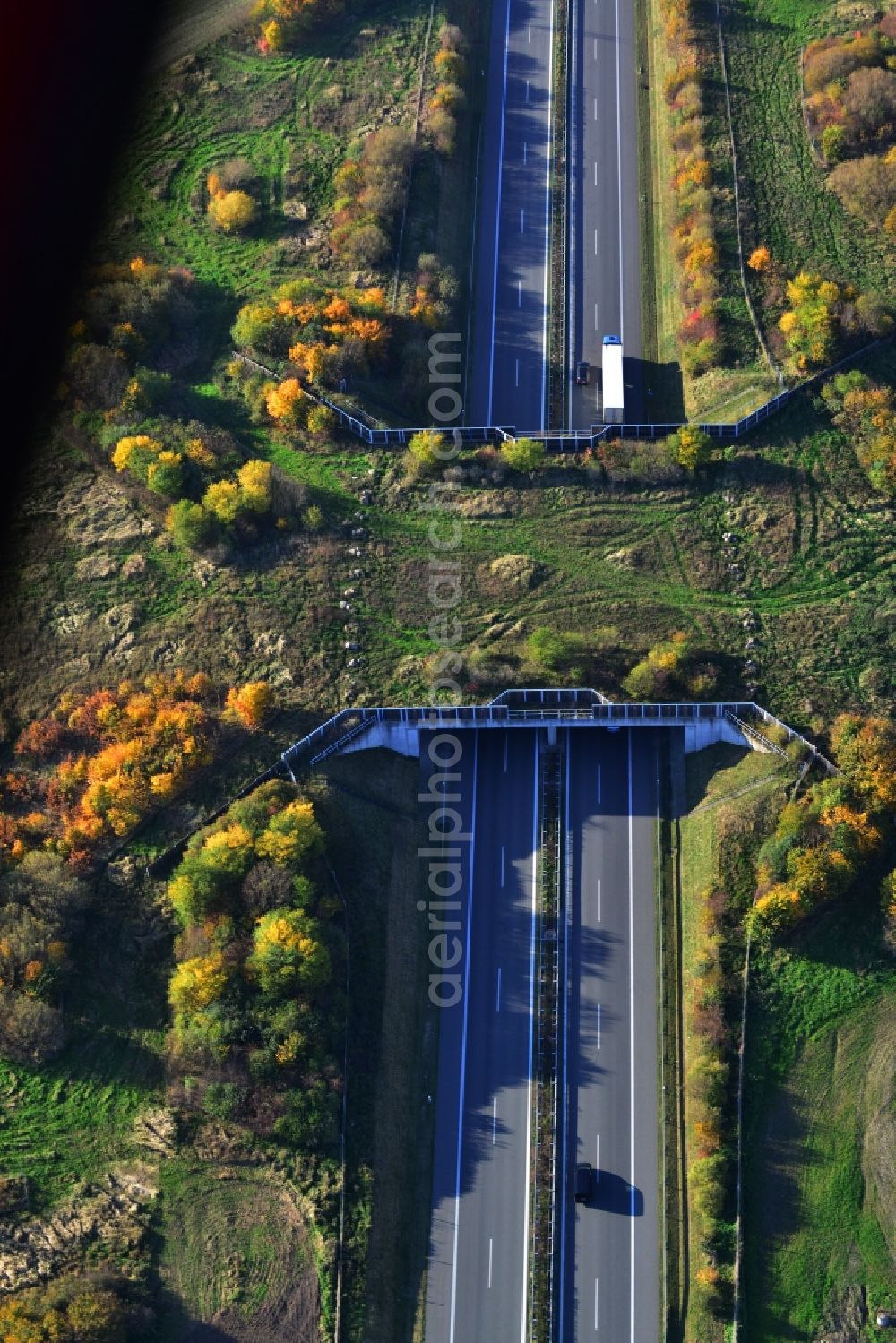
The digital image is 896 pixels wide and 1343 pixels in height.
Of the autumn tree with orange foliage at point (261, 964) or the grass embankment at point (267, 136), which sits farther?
the grass embankment at point (267, 136)

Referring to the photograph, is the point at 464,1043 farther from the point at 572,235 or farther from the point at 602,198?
the point at 602,198

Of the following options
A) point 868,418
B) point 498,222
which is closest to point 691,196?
point 498,222

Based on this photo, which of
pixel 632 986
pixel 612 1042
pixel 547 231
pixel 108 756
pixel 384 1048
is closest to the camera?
pixel 384 1048

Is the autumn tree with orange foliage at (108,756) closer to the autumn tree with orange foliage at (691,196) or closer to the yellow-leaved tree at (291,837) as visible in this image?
the yellow-leaved tree at (291,837)

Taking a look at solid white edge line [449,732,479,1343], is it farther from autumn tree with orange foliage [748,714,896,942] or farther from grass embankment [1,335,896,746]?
autumn tree with orange foliage [748,714,896,942]

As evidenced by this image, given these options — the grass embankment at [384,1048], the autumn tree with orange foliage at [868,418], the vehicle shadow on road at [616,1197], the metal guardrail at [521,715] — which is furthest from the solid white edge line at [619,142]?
→ the vehicle shadow on road at [616,1197]

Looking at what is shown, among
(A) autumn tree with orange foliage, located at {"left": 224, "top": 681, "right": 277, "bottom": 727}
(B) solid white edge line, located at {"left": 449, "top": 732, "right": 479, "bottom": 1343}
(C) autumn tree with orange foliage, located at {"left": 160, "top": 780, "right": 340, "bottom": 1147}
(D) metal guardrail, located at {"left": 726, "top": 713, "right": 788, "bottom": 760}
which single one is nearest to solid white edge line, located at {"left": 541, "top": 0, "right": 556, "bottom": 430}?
(D) metal guardrail, located at {"left": 726, "top": 713, "right": 788, "bottom": 760}
